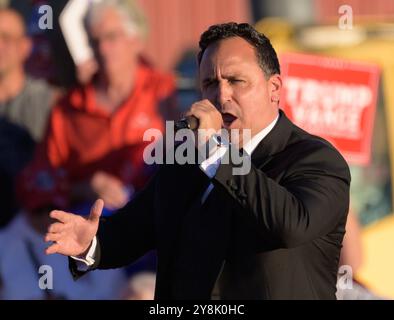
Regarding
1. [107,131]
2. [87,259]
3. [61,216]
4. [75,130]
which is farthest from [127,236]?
[75,130]

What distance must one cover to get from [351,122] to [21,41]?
215 cm

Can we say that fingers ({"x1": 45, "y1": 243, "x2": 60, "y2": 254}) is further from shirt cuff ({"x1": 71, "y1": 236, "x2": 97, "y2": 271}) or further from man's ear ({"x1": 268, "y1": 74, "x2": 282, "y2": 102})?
man's ear ({"x1": 268, "y1": 74, "x2": 282, "y2": 102})

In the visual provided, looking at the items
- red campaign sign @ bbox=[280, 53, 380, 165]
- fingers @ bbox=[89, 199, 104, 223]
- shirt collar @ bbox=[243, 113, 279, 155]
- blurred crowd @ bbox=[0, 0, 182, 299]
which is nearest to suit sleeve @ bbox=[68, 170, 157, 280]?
fingers @ bbox=[89, 199, 104, 223]

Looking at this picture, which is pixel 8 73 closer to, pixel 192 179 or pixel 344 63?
pixel 344 63

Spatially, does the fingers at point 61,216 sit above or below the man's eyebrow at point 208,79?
below

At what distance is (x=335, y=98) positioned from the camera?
20.0ft

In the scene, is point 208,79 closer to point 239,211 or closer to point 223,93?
point 223,93

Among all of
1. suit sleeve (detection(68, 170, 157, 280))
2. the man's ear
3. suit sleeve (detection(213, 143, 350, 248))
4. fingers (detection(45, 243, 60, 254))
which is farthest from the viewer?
suit sleeve (detection(68, 170, 157, 280))

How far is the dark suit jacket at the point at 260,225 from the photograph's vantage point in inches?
110

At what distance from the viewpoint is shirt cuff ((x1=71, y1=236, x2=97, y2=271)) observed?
324 centimetres

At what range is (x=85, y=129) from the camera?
20.6 ft

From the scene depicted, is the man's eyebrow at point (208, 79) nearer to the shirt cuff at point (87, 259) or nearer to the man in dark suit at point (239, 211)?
the man in dark suit at point (239, 211)

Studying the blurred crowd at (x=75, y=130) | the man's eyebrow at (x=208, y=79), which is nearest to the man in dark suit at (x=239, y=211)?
the man's eyebrow at (x=208, y=79)

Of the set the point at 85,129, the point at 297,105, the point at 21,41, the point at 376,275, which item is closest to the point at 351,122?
the point at 297,105
